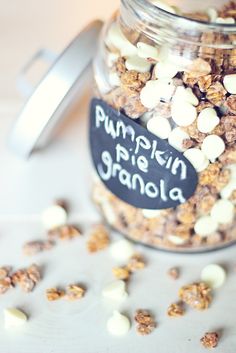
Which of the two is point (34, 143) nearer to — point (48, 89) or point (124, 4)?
point (48, 89)

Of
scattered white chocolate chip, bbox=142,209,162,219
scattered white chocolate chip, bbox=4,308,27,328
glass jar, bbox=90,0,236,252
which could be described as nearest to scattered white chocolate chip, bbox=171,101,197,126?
glass jar, bbox=90,0,236,252

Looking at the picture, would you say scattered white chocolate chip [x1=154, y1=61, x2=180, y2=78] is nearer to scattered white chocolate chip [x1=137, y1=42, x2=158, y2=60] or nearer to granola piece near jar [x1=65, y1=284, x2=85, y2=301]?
scattered white chocolate chip [x1=137, y1=42, x2=158, y2=60]

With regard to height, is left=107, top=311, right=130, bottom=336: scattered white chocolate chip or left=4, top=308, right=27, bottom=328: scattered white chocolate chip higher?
left=4, top=308, right=27, bottom=328: scattered white chocolate chip

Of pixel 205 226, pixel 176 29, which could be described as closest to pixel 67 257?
pixel 205 226

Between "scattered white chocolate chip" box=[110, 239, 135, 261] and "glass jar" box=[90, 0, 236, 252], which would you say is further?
"scattered white chocolate chip" box=[110, 239, 135, 261]

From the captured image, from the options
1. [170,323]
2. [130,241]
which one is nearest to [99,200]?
[130,241]
